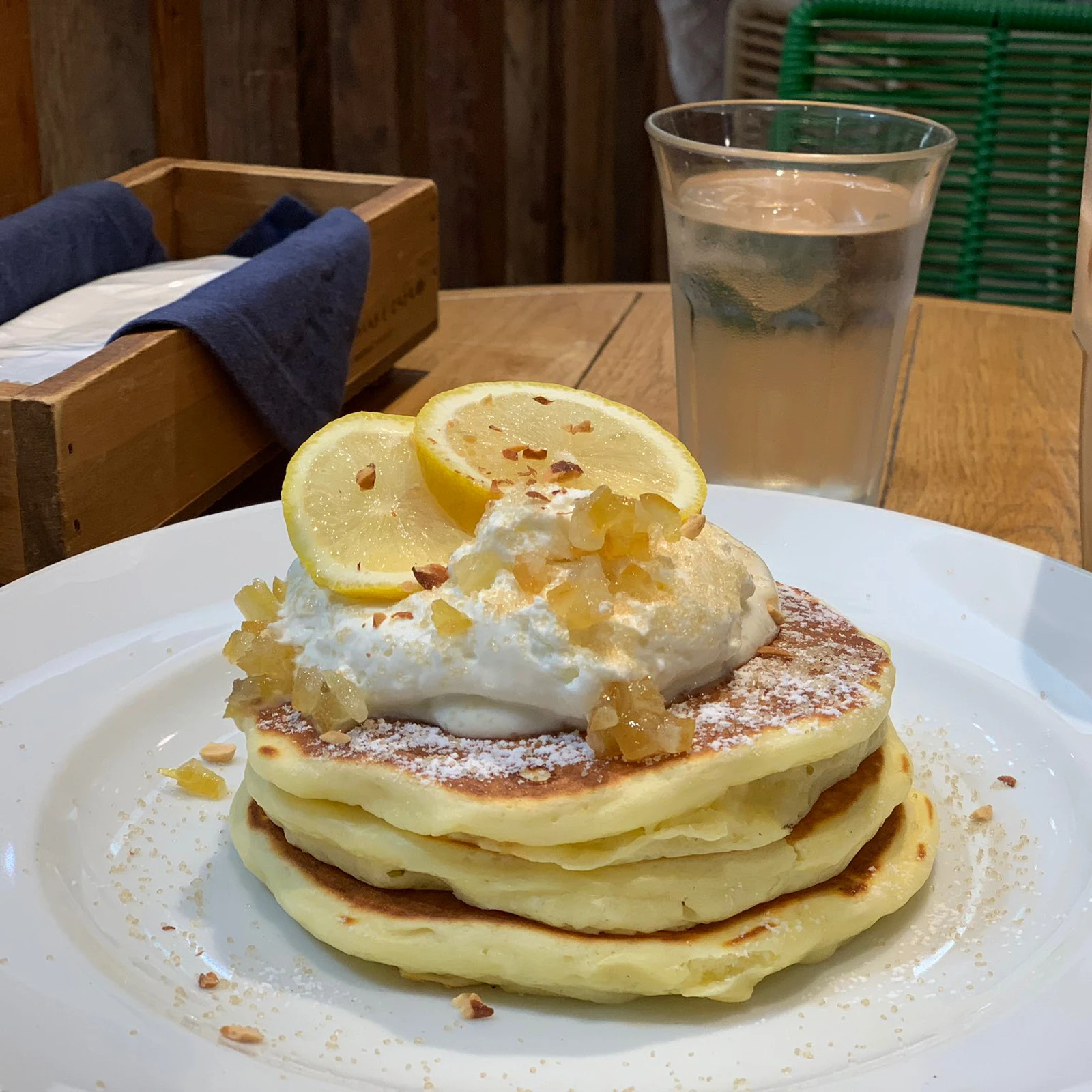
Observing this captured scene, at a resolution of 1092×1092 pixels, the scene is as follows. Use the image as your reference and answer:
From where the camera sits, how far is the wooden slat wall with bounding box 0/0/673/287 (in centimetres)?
314

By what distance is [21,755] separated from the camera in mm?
1058

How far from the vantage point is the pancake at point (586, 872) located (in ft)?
2.99

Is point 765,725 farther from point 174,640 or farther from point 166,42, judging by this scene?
point 166,42

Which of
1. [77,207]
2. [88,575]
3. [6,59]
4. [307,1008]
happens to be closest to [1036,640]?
[307,1008]

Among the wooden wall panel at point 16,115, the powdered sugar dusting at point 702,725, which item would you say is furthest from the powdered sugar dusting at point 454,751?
the wooden wall panel at point 16,115

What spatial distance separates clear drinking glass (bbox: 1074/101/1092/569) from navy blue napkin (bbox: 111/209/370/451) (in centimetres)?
96

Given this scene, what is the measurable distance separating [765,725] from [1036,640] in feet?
1.47

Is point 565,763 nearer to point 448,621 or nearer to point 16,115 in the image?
point 448,621

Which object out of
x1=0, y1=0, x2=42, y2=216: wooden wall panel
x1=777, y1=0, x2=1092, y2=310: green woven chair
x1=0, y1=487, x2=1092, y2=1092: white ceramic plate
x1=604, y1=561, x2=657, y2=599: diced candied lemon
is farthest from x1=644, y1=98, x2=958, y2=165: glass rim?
x1=0, y1=0, x2=42, y2=216: wooden wall panel

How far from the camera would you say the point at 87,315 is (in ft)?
5.96

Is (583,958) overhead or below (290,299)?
below

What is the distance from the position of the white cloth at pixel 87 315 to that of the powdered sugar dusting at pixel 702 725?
78cm

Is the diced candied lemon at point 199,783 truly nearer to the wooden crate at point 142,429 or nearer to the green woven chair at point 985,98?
the wooden crate at point 142,429

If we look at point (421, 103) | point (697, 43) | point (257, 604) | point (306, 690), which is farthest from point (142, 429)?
point (421, 103)
